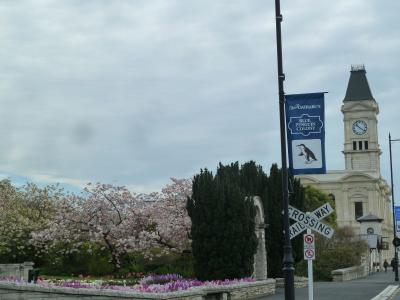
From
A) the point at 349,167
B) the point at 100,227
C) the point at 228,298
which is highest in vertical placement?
the point at 349,167

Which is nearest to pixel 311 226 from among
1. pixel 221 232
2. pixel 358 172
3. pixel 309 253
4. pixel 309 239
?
pixel 309 239

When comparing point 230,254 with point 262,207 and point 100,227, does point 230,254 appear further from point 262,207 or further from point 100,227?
point 100,227

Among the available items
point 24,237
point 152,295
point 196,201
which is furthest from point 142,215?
point 152,295

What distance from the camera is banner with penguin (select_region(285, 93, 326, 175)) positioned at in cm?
1529

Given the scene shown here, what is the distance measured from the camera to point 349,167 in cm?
14938

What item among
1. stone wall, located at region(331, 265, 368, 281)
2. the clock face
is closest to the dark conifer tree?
stone wall, located at region(331, 265, 368, 281)

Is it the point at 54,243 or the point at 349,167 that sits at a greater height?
the point at 349,167

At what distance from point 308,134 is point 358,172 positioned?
122 meters

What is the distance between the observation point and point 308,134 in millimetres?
15281

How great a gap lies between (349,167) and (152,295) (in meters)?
135

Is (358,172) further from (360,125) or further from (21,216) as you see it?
(21,216)

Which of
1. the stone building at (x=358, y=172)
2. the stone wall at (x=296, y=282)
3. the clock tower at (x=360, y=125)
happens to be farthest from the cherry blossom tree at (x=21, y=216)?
the clock tower at (x=360, y=125)

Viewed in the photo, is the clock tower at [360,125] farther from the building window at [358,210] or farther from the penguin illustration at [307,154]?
the penguin illustration at [307,154]

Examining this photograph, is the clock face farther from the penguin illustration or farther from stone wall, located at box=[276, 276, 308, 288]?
the penguin illustration
